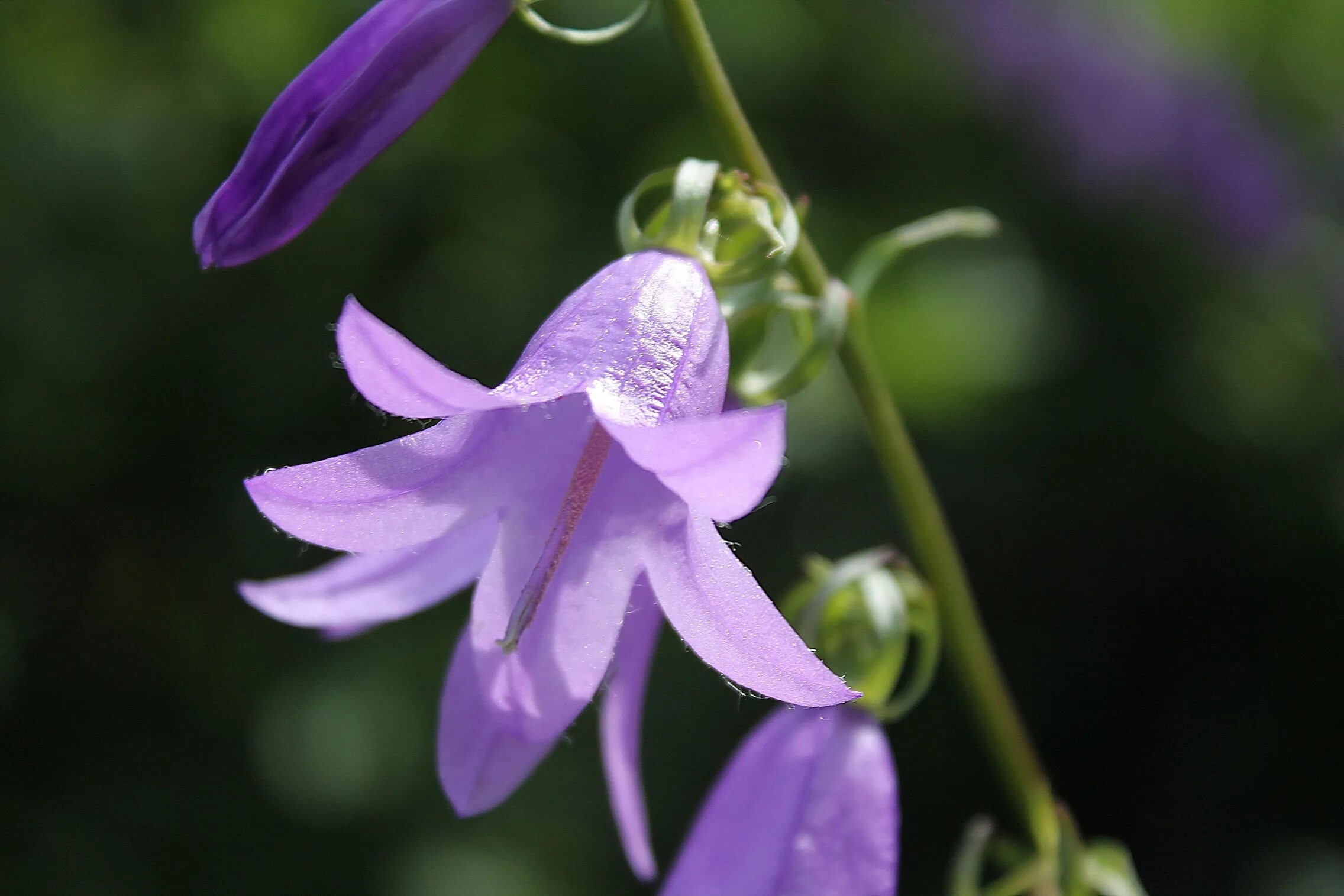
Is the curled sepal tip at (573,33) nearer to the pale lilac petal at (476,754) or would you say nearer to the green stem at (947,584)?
the green stem at (947,584)

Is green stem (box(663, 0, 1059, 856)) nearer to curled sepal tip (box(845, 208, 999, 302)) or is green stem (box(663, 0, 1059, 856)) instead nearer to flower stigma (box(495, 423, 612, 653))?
curled sepal tip (box(845, 208, 999, 302))

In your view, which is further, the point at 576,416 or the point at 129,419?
the point at 129,419

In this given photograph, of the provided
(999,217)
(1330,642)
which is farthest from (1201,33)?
(1330,642)

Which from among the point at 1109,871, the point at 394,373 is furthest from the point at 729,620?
the point at 1109,871

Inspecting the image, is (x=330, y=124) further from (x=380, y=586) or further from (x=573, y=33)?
(x=380, y=586)

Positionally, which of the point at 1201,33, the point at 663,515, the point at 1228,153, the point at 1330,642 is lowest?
the point at 1330,642

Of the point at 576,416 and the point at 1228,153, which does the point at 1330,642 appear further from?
the point at 576,416

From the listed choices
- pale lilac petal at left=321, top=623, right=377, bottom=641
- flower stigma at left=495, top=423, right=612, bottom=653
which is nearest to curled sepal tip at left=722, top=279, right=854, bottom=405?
flower stigma at left=495, top=423, right=612, bottom=653
